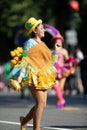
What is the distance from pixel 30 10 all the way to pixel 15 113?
64.5ft

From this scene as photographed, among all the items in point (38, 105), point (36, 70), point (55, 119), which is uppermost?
point (36, 70)

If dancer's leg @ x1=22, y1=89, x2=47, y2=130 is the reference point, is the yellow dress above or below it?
above

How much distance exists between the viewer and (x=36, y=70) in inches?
453

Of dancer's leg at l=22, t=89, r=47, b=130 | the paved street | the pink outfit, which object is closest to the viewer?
dancer's leg at l=22, t=89, r=47, b=130

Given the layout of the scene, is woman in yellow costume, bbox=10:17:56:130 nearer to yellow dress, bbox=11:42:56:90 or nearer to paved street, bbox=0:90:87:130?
yellow dress, bbox=11:42:56:90

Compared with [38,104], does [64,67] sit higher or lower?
higher

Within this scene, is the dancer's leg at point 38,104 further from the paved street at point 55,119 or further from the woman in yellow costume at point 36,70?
the paved street at point 55,119

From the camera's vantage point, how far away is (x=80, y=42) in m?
39.0

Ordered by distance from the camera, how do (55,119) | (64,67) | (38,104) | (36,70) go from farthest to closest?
(64,67), (55,119), (36,70), (38,104)

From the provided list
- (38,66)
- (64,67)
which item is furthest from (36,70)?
(64,67)

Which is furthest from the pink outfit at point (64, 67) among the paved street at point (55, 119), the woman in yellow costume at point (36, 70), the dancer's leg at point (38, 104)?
the dancer's leg at point (38, 104)

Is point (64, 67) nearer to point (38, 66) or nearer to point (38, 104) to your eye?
point (38, 66)

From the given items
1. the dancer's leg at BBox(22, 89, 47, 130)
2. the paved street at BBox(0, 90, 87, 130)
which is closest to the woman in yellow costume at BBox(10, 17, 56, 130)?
the dancer's leg at BBox(22, 89, 47, 130)

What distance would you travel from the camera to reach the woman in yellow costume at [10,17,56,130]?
37.3 feet
